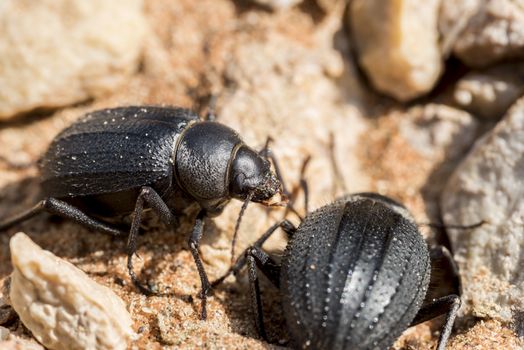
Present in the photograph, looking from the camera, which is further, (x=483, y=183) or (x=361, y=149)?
(x=361, y=149)

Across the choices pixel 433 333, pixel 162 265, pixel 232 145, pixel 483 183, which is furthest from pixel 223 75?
pixel 433 333

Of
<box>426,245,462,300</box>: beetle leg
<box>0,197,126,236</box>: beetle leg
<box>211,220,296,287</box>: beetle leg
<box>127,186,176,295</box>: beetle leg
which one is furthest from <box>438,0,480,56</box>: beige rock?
<box>0,197,126,236</box>: beetle leg

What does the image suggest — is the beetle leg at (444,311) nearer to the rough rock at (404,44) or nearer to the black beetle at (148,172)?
the black beetle at (148,172)

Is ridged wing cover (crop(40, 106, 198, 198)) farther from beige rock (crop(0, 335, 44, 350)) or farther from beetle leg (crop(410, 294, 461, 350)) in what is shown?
beetle leg (crop(410, 294, 461, 350))

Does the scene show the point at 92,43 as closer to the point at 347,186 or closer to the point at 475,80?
the point at 347,186

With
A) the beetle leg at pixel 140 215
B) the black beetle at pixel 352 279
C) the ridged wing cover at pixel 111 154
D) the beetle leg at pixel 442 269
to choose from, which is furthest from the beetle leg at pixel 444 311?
the ridged wing cover at pixel 111 154

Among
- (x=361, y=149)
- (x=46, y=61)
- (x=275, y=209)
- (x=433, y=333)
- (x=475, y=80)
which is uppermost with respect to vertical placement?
(x=475, y=80)
